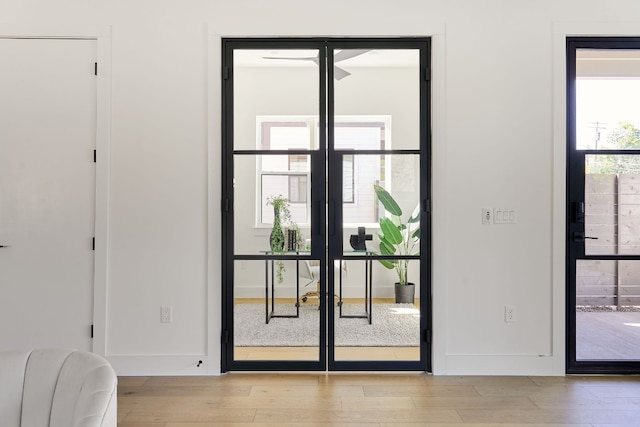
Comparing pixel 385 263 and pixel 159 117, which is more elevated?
pixel 159 117

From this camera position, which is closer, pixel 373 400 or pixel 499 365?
pixel 373 400

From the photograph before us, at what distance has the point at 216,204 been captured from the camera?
312 cm

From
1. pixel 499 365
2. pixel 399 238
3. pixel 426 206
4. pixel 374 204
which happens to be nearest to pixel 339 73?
pixel 374 204

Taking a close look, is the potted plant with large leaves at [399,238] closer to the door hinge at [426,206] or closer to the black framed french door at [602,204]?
the door hinge at [426,206]

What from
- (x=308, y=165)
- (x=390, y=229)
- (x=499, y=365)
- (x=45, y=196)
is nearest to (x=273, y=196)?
(x=308, y=165)

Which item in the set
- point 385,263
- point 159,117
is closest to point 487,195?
point 385,263

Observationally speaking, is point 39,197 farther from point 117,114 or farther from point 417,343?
point 417,343

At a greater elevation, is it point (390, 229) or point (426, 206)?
point (426, 206)

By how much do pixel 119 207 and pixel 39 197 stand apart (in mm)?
565

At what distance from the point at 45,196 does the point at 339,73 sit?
2.26 m

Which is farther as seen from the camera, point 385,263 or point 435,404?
point 385,263

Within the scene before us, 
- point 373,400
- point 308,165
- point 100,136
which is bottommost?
point 373,400

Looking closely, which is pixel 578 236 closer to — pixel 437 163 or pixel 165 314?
pixel 437 163

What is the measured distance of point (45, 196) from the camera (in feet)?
10.2
